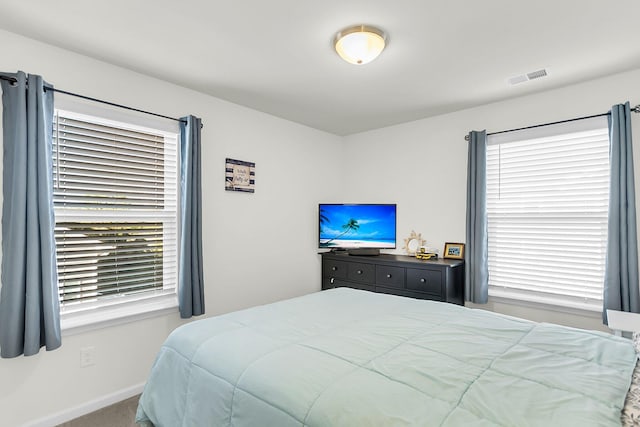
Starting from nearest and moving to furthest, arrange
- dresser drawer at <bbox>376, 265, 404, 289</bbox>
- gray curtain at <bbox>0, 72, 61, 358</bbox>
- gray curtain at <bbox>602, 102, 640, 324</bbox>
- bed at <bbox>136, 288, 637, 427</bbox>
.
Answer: bed at <bbox>136, 288, 637, 427</bbox>
gray curtain at <bbox>0, 72, 61, 358</bbox>
gray curtain at <bbox>602, 102, 640, 324</bbox>
dresser drawer at <bbox>376, 265, 404, 289</bbox>

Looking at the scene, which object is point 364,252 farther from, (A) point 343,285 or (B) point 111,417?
(B) point 111,417

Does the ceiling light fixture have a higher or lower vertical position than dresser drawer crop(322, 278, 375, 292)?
higher

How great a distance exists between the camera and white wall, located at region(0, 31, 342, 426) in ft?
7.18

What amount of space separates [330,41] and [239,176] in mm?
1649

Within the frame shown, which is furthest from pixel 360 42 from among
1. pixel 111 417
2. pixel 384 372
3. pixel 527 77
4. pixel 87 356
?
pixel 111 417

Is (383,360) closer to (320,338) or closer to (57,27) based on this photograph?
(320,338)

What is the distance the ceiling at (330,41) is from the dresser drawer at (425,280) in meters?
1.66

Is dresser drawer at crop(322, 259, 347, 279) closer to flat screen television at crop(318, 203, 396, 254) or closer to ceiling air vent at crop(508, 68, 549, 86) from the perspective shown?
flat screen television at crop(318, 203, 396, 254)

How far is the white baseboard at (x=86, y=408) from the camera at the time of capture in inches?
86.4

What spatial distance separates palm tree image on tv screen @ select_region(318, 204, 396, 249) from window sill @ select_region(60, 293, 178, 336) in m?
1.89

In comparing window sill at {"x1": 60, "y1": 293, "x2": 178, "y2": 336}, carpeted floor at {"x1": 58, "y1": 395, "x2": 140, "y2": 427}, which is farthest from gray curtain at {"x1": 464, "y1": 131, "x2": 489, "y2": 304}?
carpeted floor at {"x1": 58, "y1": 395, "x2": 140, "y2": 427}

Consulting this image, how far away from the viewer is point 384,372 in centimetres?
127

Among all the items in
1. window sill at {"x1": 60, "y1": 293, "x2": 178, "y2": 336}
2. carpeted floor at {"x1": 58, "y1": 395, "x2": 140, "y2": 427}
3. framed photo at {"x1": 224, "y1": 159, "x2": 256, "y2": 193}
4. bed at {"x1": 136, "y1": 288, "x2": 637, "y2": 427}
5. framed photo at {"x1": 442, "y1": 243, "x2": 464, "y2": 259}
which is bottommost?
carpeted floor at {"x1": 58, "y1": 395, "x2": 140, "y2": 427}

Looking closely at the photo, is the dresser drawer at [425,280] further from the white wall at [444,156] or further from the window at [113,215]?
the window at [113,215]
